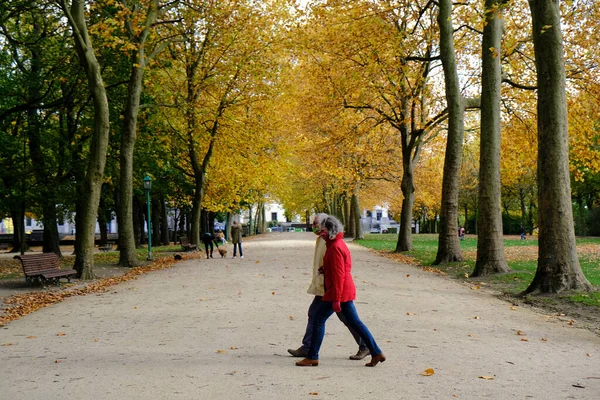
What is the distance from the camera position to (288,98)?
30.6m

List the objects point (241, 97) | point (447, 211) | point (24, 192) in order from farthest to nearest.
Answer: point (241, 97) < point (24, 192) < point (447, 211)

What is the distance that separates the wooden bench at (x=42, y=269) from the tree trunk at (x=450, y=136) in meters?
11.5

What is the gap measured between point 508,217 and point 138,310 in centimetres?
5806

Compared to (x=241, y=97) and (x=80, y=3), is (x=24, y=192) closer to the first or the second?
(x=80, y=3)

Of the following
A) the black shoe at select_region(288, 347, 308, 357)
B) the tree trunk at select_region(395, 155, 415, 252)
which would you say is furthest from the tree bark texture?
the black shoe at select_region(288, 347, 308, 357)

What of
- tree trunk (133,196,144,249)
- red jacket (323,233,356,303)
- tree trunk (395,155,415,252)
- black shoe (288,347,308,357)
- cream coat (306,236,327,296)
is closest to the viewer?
red jacket (323,233,356,303)

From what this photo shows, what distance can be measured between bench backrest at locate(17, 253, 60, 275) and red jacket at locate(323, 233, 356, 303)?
33.7ft

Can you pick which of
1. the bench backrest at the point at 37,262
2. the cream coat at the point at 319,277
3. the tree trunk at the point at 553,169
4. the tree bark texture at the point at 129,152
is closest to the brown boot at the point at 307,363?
the cream coat at the point at 319,277

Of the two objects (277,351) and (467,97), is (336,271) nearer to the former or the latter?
(277,351)

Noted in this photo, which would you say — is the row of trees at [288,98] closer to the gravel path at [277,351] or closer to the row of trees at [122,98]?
the row of trees at [122,98]

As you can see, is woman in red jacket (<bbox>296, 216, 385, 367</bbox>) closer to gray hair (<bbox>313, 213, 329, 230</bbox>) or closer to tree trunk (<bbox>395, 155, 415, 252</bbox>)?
gray hair (<bbox>313, 213, 329, 230</bbox>)

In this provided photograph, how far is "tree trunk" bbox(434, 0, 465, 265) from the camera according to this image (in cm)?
1891

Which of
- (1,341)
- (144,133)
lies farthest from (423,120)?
(1,341)

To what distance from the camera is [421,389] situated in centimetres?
523
